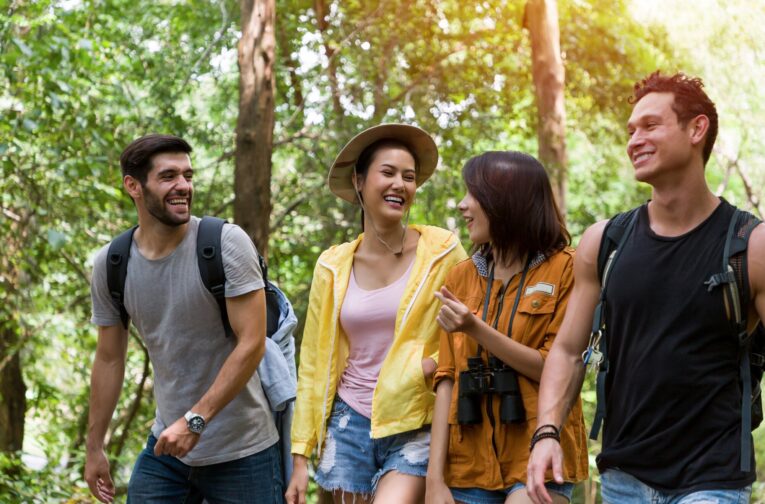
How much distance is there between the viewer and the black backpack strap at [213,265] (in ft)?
14.1

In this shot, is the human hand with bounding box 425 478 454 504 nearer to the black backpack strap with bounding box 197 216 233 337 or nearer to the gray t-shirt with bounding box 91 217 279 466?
the gray t-shirt with bounding box 91 217 279 466

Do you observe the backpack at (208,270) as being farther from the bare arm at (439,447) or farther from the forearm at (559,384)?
the forearm at (559,384)

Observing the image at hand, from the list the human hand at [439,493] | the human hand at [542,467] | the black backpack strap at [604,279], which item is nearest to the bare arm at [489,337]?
the black backpack strap at [604,279]

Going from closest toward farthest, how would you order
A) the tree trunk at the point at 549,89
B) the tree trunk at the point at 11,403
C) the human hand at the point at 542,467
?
1. the human hand at the point at 542,467
2. the tree trunk at the point at 11,403
3. the tree trunk at the point at 549,89

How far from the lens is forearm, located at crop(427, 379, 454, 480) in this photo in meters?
3.77

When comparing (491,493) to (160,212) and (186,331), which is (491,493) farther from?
(160,212)

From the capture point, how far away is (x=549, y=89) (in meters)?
12.3

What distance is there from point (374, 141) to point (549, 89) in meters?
8.00

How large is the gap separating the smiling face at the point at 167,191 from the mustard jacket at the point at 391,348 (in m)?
0.68

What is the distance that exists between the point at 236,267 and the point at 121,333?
80 centimetres

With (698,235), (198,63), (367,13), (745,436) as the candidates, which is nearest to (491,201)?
(698,235)

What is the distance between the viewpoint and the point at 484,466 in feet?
12.1

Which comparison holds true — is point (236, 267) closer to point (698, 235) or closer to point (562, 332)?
point (562, 332)

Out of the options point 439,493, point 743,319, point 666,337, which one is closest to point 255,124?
point 439,493
